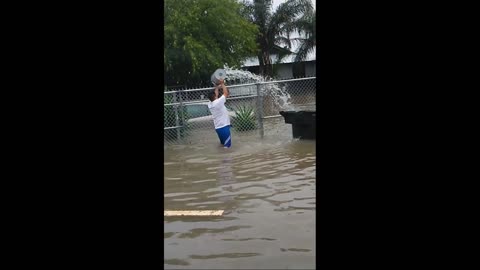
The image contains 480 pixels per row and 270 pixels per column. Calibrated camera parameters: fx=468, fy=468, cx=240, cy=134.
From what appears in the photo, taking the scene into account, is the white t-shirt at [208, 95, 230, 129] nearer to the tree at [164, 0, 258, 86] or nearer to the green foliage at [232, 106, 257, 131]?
the green foliage at [232, 106, 257, 131]

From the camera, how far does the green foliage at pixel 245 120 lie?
12375 mm

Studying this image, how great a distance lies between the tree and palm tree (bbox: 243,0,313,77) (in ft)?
11.1

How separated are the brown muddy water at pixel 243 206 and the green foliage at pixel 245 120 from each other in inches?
92.4

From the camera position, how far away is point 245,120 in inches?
488

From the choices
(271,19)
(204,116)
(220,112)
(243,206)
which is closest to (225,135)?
(220,112)

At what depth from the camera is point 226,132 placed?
10000 millimetres

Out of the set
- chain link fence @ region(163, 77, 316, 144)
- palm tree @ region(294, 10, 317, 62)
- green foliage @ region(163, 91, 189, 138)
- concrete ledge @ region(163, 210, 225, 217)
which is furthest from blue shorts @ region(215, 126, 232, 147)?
palm tree @ region(294, 10, 317, 62)

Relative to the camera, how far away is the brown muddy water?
3.87m

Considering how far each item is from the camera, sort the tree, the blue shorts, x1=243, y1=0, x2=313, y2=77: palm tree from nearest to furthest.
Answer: the blue shorts < the tree < x1=243, y1=0, x2=313, y2=77: palm tree
